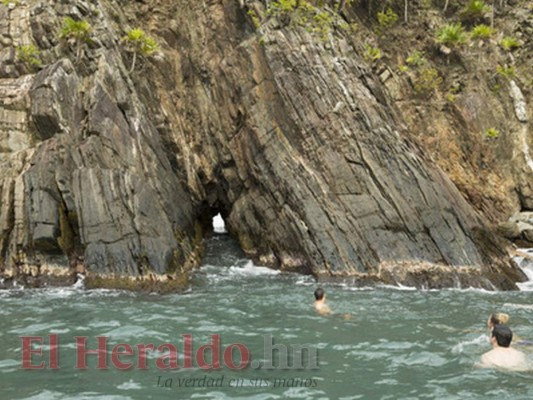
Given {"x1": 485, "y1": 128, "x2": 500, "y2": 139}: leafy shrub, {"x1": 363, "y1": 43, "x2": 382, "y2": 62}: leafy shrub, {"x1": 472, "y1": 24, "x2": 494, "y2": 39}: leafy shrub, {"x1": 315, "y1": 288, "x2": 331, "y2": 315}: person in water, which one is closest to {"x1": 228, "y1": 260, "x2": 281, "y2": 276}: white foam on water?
{"x1": 315, "y1": 288, "x2": 331, "y2": 315}: person in water

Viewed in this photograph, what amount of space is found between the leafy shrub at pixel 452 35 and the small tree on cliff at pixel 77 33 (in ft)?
70.5

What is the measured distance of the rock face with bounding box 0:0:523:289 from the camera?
21344 mm

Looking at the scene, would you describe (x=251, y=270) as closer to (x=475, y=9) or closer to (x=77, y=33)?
(x=77, y=33)

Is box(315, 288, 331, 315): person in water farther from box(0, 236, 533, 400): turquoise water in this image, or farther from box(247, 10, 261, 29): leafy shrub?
box(247, 10, 261, 29): leafy shrub

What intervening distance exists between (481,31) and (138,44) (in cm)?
2144

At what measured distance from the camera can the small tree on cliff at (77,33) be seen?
2566 cm

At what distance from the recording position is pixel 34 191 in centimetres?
2136

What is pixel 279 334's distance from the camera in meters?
13.9

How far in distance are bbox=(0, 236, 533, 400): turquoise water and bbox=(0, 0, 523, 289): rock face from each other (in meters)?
2.20

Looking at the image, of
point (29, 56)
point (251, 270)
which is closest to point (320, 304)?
point (251, 270)

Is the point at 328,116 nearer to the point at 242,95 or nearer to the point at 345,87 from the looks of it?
the point at 345,87

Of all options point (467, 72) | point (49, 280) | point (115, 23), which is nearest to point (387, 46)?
point (467, 72)

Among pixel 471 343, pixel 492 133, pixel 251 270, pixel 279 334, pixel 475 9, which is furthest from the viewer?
pixel 475 9

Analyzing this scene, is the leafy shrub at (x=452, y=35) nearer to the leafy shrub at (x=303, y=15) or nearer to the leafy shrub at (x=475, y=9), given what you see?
the leafy shrub at (x=475, y=9)
